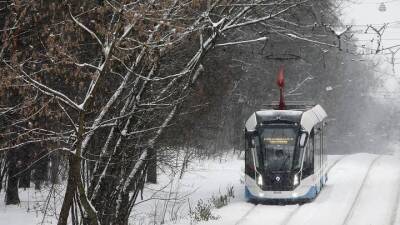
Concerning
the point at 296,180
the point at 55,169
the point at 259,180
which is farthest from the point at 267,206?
the point at 55,169

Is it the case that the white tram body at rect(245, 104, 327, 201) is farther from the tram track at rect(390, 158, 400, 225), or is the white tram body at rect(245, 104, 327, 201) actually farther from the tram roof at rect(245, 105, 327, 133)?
the tram track at rect(390, 158, 400, 225)

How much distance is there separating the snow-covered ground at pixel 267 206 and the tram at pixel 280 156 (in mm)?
467

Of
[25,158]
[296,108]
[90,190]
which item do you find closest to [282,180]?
[296,108]

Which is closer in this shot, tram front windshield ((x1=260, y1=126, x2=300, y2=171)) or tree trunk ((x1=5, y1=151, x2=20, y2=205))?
tree trunk ((x1=5, y1=151, x2=20, y2=205))

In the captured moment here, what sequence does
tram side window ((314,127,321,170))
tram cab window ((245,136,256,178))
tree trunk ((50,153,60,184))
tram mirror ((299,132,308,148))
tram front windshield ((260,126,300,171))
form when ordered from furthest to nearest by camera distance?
tram side window ((314,127,321,170)) → tram cab window ((245,136,256,178)) → tram front windshield ((260,126,300,171)) → tram mirror ((299,132,308,148)) → tree trunk ((50,153,60,184))

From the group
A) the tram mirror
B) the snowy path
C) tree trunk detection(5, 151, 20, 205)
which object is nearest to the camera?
the snowy path

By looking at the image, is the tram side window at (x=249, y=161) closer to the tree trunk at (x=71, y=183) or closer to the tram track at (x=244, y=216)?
the tram track at (x=244, y=216)

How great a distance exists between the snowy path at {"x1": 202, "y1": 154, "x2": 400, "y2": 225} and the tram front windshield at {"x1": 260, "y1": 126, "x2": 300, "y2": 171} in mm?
1256

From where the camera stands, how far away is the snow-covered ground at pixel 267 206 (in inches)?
706

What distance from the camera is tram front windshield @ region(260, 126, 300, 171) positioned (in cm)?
2066

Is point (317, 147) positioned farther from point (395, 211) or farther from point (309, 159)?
point (395, 211)

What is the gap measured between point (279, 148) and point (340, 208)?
8.33 feet

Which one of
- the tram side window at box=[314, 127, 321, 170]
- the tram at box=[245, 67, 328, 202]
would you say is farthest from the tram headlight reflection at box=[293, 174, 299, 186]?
the tram side window at box=[314, 127, 321, 170]

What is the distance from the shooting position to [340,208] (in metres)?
20.1
